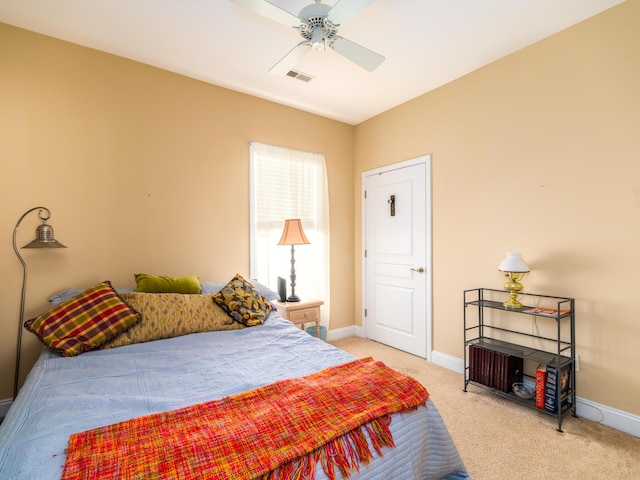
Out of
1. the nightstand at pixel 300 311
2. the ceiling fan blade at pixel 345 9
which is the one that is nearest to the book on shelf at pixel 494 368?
the nightstand at pixel 300 311

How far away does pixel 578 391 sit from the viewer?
7.50 ft

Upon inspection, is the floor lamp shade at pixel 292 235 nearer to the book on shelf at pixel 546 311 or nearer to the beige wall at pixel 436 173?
the beige wall at pixel 436 173

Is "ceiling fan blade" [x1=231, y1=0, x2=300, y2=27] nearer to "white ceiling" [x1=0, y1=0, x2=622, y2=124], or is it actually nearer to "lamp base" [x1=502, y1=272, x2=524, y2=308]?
"white ceiling" [x1=0, y1=0, x2=622, y2=124]

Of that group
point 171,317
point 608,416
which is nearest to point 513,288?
point 608,416

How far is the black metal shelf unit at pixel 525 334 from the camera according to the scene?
2.24 meters

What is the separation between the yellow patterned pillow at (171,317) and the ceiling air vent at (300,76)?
214 cm

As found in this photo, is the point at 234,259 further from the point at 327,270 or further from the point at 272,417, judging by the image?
the point at 272,417

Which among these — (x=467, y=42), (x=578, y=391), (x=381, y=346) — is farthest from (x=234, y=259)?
(x=578, y=391)

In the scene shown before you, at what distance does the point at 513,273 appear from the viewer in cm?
250

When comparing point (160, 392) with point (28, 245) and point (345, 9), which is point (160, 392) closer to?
point (28, 245)

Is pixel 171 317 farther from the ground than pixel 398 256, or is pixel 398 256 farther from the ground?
pixel 398 256

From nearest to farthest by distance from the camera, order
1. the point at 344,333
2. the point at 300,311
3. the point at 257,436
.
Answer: the point at 257,436 < the point at 300,311 < the point at 344,333

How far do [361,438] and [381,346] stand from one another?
2.79 meters

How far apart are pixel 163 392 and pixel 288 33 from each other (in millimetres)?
2464
